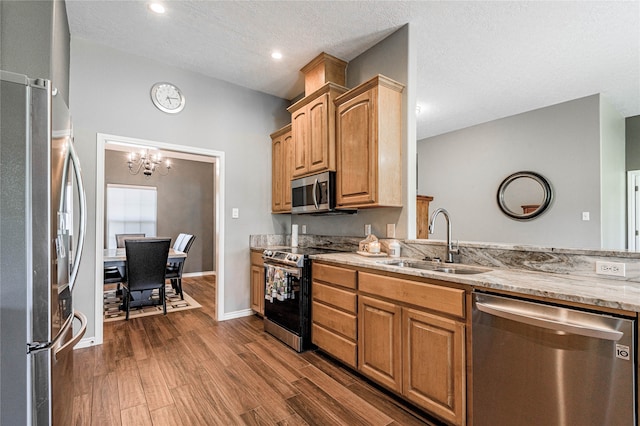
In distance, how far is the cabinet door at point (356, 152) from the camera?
256 cm

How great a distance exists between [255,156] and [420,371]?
3.04m

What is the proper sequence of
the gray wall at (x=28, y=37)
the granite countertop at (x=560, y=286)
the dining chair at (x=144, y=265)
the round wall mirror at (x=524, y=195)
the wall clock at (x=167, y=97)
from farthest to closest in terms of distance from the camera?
1. the round wall mirror at (x=524, y=195)
2. the dining chair at (x=144, y=265)
3. the wall clock at (x=167, y=97)
4. the gray wall at (x=28, y=37)
5. the granite countertop at (x=560, y=286)

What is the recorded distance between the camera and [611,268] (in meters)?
1.56

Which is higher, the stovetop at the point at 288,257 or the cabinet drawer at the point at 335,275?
the stovetop at the point at 288,257

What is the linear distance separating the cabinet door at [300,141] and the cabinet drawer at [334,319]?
144 centimetres

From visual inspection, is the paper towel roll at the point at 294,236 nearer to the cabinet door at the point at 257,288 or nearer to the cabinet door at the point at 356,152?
the cabinet door at the point at 257,288

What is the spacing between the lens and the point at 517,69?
3369mm

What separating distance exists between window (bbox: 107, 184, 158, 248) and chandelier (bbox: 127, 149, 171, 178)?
0.37m

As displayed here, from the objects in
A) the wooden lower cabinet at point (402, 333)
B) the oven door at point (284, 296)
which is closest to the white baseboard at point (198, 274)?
the oven door at point (284, 296)

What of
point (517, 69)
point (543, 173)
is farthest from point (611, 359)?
point (543, 173)

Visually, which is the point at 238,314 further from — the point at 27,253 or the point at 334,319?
the point at 27,253

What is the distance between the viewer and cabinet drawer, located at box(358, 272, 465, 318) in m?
1.60

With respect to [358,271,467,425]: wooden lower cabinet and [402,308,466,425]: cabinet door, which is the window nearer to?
[358,271,467,425]: wooden lower cabinet

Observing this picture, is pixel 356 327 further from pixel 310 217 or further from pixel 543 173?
pixel 543 173
